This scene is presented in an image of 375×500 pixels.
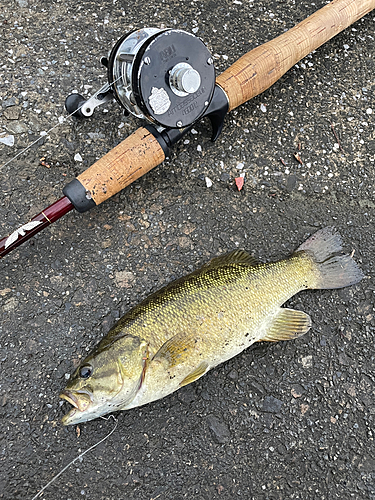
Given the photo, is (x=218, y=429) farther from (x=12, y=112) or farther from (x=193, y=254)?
(x=12, y=112)

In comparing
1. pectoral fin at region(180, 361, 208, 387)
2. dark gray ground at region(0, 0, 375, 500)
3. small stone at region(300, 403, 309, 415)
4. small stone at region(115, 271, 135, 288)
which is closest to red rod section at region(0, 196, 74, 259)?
dark gray ground at region(0, 0, 375, 500)

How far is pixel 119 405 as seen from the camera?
2.34 meters

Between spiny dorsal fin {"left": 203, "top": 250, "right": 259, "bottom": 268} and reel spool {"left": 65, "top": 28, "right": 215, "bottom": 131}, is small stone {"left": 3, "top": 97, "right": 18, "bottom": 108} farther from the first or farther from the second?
spiny dorsal fin {"left": 203, "top": 250, "right": 259, "bottom": 268}

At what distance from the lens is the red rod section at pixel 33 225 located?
2377 millimetres

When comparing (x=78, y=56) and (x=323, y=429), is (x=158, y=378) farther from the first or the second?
(x=78, y=56)

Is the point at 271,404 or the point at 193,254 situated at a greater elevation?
the point at 193,254

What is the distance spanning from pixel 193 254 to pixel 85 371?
1.09 meters

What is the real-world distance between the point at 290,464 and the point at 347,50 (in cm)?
329

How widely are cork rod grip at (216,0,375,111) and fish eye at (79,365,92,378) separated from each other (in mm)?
1931

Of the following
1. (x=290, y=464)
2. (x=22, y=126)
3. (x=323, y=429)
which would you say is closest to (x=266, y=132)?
(x=22, y=126)

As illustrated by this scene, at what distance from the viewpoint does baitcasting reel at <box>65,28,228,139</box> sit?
7.33 ft

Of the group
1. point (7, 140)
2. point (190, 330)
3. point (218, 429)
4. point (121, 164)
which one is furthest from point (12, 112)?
point (218, 429)

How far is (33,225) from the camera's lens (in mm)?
2396

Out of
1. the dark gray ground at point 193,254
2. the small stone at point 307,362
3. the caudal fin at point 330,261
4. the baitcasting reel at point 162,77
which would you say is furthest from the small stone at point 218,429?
the baitcasting reel at point 162,77
